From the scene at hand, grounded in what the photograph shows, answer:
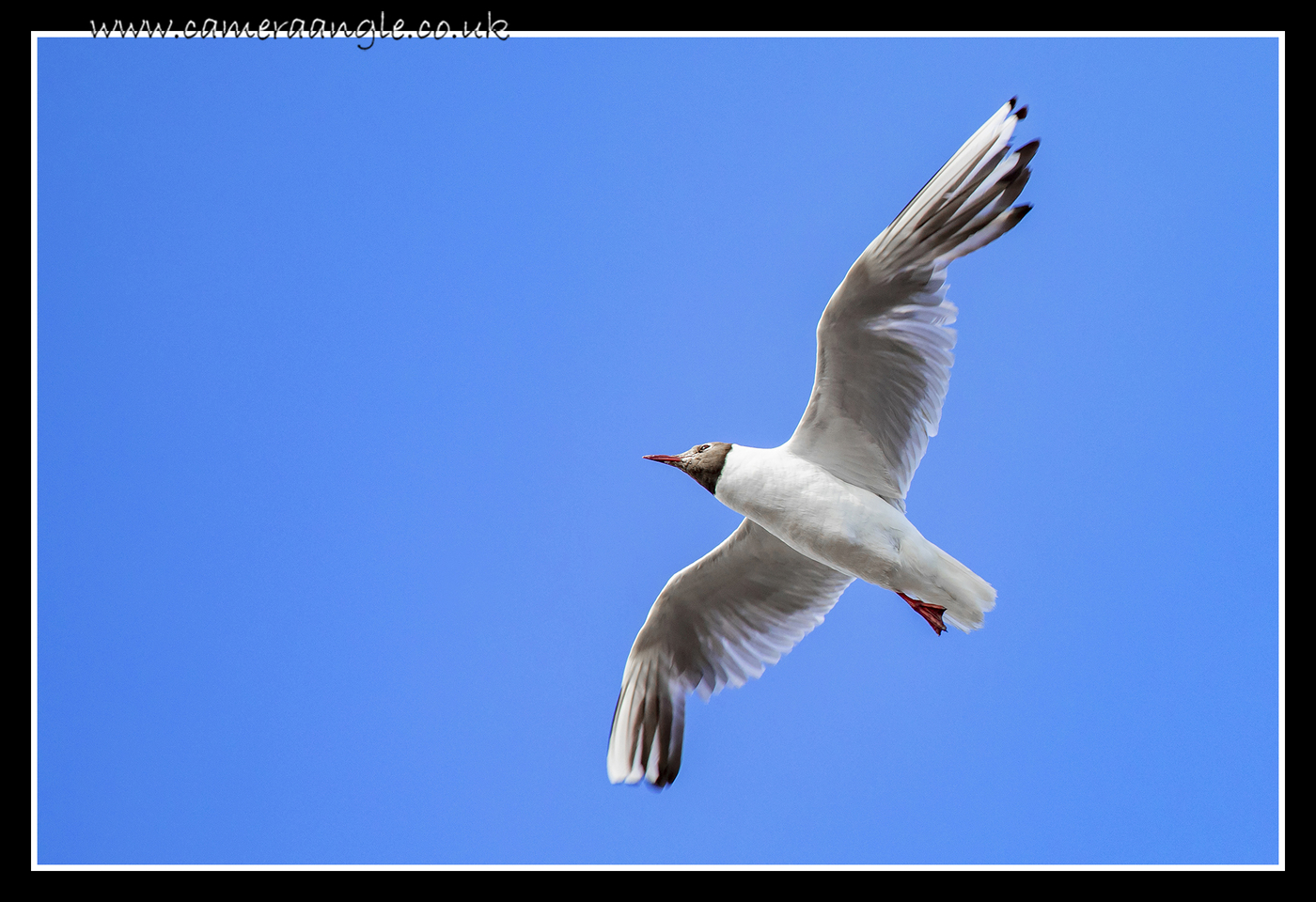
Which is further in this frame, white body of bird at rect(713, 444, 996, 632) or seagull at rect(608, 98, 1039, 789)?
white body of bird at rect(713, 444, 996, 632)

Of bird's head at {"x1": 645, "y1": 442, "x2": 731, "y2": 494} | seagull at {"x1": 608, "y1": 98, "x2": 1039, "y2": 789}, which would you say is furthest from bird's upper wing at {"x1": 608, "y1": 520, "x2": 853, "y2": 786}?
bird's head at {"x1": 645, "y1": 442, "x2": 731, "y2": 494}

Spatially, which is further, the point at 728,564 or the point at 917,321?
the point at 728,564

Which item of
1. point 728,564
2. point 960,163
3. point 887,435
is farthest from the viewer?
point 728,564

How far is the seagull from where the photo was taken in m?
4.74

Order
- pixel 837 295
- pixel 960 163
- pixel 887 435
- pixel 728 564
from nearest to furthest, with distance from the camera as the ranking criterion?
pixel 960 163 → pixel 837 295 → pixel 887 435 → pixel 728 564

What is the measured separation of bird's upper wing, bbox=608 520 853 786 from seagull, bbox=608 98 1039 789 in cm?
1

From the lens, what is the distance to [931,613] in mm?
5379

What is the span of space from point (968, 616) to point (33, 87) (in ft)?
16.3

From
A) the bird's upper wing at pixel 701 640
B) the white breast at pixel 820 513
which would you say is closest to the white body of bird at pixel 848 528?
the white breast at pixel 820 513

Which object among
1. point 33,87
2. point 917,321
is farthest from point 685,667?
point 33,87

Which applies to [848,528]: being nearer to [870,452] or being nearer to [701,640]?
[870,452]

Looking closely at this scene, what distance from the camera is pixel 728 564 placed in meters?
6.07

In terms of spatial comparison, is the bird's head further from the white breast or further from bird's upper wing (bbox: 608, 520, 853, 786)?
bird's upper wing (bbox: 608, 520, 853, 786)
